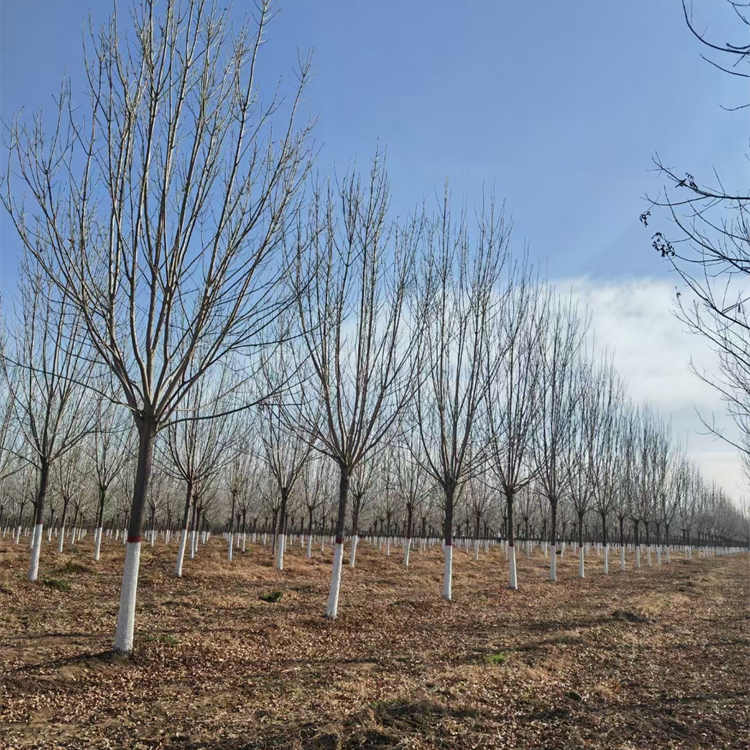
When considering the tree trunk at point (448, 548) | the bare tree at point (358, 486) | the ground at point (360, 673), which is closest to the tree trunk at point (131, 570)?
the ground at point (360, 673)

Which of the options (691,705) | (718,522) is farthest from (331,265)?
(718,522)

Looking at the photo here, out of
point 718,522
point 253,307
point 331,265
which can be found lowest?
point 718,522

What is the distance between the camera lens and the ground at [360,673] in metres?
4.24

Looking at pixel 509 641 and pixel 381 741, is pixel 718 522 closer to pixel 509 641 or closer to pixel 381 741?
pixel 509 641

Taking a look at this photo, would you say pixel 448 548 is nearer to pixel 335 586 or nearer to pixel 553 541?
pixel 335 586

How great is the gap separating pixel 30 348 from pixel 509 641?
10.8 m

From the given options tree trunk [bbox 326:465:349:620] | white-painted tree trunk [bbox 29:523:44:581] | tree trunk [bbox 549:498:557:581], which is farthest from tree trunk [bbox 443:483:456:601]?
white-painted tree trunk [bbox 29:523:44:581]

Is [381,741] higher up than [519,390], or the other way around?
[519,390]

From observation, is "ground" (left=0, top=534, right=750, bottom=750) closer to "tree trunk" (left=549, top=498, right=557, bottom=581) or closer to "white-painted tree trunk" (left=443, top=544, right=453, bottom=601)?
"white-painted tree trunk" (left=443, top=544, right=453, bottom=601)

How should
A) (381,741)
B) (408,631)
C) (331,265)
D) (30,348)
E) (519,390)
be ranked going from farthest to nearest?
(519,390), (30,348), (331,265), (408,631), (381,741)

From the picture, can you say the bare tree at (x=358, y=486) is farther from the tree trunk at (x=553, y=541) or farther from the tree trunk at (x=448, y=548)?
the tree trunk at (x=553, y=541)

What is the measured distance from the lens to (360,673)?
588cm

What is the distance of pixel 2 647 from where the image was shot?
594 cm

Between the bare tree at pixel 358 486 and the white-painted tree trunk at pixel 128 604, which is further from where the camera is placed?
the bare tree at pixel 358 486
